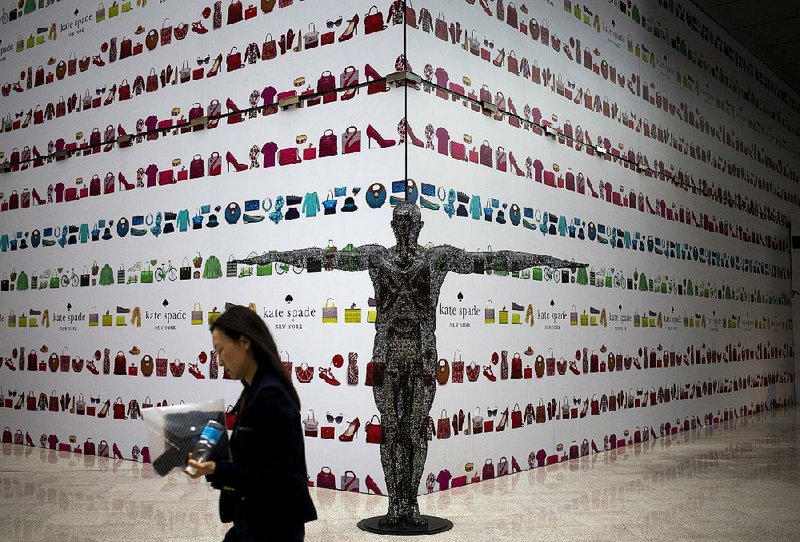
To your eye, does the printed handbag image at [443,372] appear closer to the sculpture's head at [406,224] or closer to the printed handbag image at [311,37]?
the sculpture's head at [406,224]

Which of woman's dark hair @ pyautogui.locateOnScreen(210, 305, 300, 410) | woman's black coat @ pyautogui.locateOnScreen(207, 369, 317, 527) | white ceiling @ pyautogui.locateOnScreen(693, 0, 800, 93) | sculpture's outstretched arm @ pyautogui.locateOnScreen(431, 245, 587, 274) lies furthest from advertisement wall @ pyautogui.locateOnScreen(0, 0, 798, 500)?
woman's black coat @ pyautogui.locateOnScreen(207, 369, 317, 527)

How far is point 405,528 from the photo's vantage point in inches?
205

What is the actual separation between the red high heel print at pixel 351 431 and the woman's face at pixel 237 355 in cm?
404

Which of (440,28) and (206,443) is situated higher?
(440,28)

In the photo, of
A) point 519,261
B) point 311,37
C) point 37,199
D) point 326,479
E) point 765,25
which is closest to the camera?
point 519,261

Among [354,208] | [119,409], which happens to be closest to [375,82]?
[354,208]

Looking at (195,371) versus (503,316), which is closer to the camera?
(503,316)

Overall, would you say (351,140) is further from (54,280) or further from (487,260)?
(54,280)

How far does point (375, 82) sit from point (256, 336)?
4368 millimetres

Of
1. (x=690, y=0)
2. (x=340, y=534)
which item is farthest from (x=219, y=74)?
(x=690, y=0)

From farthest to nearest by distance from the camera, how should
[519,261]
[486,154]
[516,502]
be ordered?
1. [486,154]
2. [516,502]
3. [519,261]

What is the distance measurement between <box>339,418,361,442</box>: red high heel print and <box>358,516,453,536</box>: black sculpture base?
1.19 meters

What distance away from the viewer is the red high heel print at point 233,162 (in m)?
7.51

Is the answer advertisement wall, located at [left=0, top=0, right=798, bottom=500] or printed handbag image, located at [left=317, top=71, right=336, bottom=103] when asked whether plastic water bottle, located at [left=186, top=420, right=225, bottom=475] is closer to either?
advertisement wall, located at [left=0, top=0, right=798, bottom=500]
